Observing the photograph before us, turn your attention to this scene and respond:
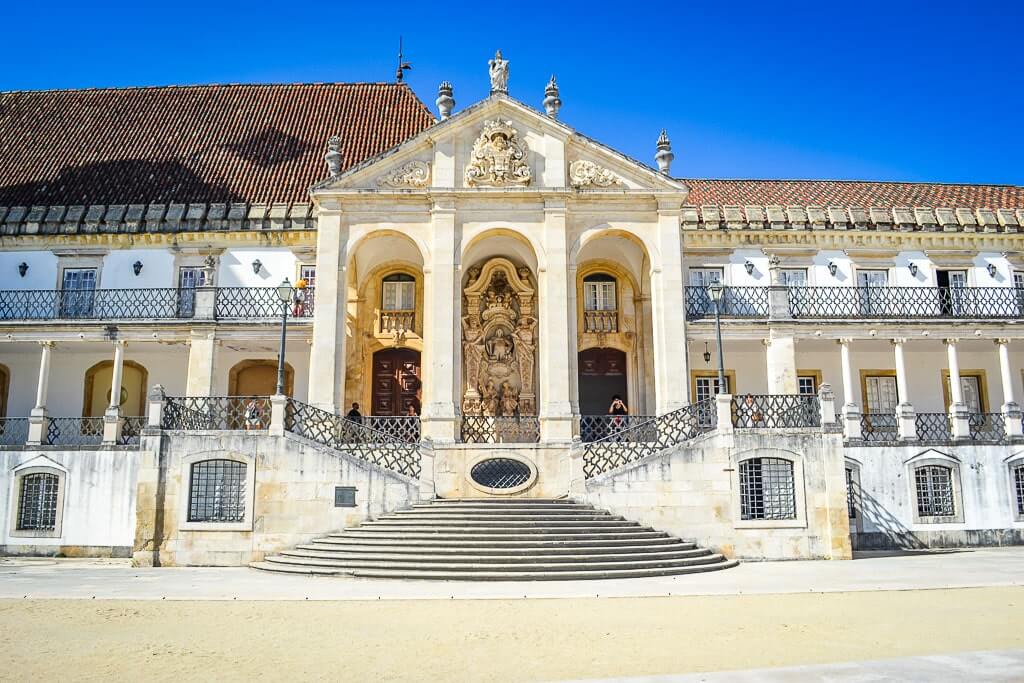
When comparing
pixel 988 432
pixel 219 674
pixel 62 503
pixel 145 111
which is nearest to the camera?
pixel 219 674

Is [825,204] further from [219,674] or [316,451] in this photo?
[219,674]

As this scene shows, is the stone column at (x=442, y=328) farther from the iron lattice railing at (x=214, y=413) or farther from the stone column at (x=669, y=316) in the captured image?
the stone column at (x=669, y=316)

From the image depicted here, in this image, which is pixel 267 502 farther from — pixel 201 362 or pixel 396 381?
pixel 396 381

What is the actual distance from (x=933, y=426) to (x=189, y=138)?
2601 centimetres

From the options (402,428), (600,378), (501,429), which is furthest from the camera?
(600,378)

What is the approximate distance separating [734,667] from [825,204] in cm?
2293

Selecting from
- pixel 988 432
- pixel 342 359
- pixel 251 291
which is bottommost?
pixel 988 432

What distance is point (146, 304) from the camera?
24016 millimetres

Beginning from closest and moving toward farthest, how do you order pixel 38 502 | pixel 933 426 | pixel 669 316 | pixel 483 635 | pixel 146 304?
pixel 483 635
pixel 38 502
pixel 669 316
pixel 933 426
pixel 146 304

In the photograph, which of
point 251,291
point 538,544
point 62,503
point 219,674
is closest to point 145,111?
point 251,291

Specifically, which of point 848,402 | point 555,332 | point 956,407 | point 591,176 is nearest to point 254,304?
point 555,332

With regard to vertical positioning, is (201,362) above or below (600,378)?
above

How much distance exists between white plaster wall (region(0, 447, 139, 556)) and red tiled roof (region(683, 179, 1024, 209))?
1902 centimetres

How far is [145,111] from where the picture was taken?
100ft
